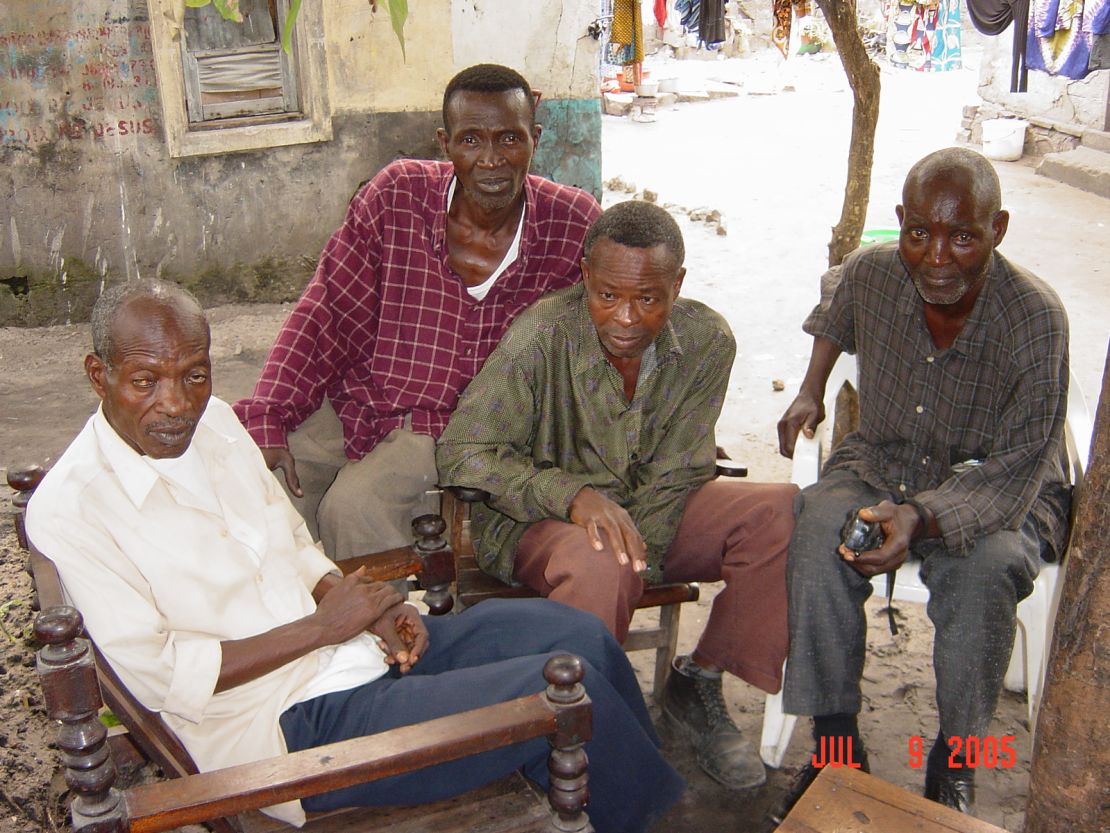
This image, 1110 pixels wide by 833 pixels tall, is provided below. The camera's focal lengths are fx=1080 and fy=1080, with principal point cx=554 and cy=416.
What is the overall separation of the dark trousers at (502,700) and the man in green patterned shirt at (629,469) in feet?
1.12

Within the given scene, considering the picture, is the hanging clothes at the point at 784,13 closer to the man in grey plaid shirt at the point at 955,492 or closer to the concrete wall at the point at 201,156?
the concrete wall at the point at 201,156

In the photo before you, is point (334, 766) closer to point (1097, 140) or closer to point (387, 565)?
point (387, 565)

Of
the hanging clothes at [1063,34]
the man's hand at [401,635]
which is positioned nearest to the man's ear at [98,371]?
the man's hand at [401,635]

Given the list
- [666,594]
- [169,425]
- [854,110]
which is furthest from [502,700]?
[854,110]

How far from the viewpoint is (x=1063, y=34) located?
8.91 m

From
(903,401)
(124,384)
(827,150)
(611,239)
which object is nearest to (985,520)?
(903,401)

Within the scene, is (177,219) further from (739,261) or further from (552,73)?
(739,261)

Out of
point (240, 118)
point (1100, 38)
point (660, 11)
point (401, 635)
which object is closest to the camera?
point (401, 635)

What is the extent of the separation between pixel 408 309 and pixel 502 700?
1.45 meters

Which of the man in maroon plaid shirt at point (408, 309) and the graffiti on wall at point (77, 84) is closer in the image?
the man in maroon plaid shirt at point (408, 309)

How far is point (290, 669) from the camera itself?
211cm

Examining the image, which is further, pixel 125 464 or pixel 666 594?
pixel 666 594

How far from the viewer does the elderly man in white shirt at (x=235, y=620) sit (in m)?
1.91
